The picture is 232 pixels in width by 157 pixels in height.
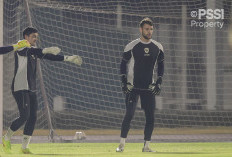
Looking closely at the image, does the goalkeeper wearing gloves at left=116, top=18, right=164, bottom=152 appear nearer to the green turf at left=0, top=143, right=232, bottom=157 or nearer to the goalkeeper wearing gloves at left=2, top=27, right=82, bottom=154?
the green turf at left=0, top=143, right=232, bottom=157

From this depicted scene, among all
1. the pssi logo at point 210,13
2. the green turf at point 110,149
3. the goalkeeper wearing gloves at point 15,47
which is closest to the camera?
the goalkeeper wearing gloves at point 15,47

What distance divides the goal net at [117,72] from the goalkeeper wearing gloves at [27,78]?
6.08 meters

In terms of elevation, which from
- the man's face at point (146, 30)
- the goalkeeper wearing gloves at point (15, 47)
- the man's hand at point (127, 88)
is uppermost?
the man's face at point (146, 30)

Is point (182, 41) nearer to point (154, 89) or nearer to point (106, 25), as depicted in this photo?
point (106, 25)

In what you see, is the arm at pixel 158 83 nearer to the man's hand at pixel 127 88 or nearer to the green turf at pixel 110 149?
the man's hand at pixel 127 88

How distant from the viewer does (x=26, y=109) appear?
10.0m

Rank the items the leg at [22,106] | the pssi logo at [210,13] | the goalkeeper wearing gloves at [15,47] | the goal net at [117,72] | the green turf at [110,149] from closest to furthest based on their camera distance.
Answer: the goalkeeper wearing gloves at [15,47]
the leg at [22,106]
the green turf at [110,149]
the goal net at [117,72]
the pssi logo at [210,13]

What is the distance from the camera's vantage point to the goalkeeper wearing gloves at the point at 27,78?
396 inches

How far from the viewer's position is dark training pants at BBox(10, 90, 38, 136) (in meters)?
10.0

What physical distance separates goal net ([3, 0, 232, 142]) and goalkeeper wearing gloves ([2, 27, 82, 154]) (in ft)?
19.9

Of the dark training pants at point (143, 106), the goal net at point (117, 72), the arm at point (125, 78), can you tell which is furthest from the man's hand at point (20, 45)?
the goal net at point (117, 72)

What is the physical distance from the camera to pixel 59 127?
17.3m

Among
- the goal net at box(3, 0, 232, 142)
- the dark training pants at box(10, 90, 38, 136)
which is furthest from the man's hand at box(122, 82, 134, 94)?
the goal net at box(3, 0, 232, 142)

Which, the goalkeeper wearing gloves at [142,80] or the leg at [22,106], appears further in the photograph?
the goalkeeper wearing gloves at [142,80]
